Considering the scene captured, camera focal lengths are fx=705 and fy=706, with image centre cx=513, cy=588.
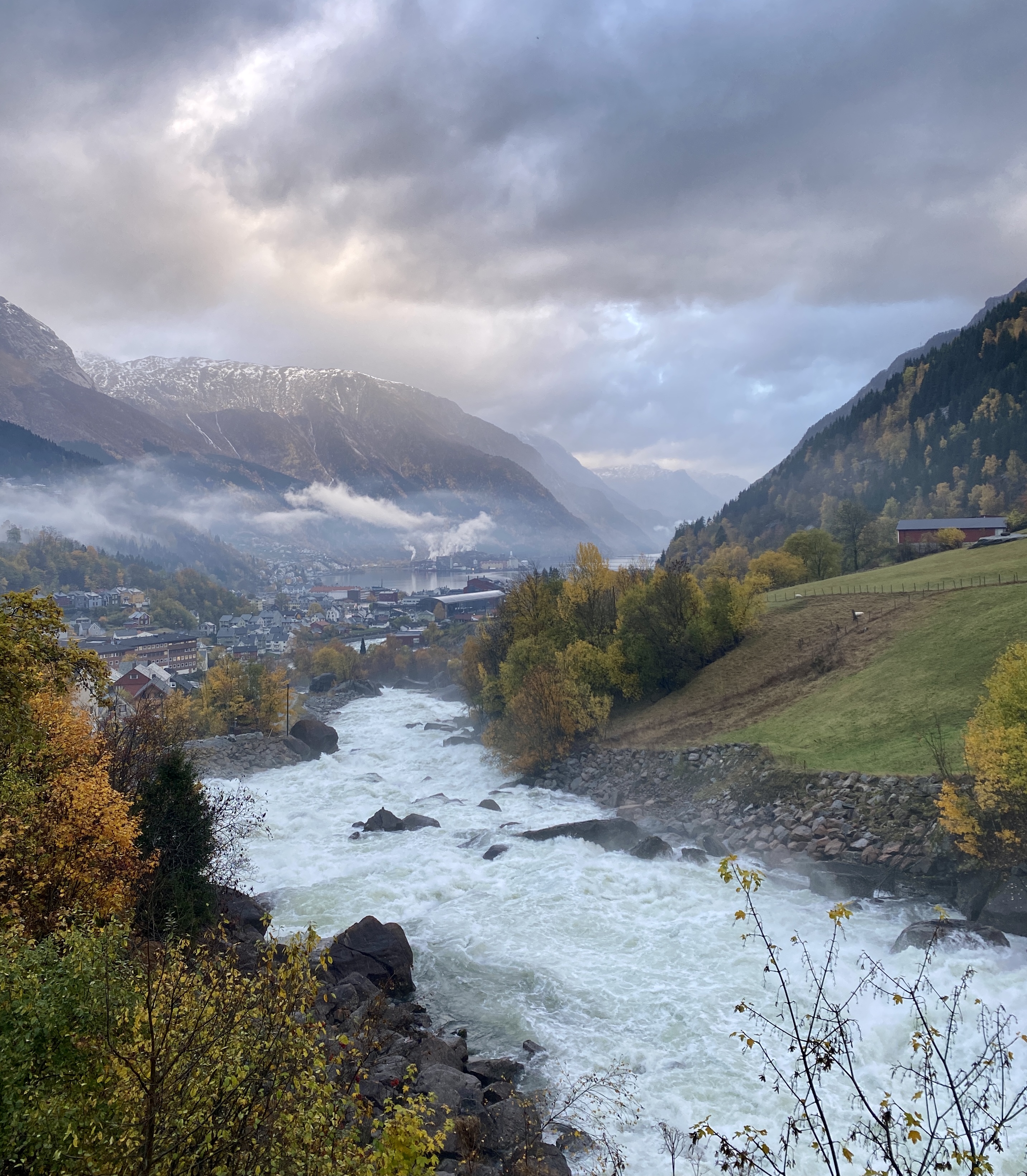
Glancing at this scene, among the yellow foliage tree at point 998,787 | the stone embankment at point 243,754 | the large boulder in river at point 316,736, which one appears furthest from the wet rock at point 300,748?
the yellow foliage tree at point 998,787

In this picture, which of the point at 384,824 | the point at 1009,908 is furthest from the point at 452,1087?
the point at 384,824

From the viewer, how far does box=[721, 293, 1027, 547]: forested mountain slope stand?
112 metres

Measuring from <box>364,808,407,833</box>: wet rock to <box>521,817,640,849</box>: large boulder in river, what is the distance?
23.2 ft

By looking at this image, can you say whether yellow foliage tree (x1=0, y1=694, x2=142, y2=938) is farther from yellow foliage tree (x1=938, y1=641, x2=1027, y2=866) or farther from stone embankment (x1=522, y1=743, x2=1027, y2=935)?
yellow foliage tree (x1=938, y1=641, x2=1027, y2=866)

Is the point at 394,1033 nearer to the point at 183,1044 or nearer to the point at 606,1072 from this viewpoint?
the point at 606,1072

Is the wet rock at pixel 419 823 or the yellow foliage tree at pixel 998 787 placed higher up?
the yellow foliage tree at pixel 998 787

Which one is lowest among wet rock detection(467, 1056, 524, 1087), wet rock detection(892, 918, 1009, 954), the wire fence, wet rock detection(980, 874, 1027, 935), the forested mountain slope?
wet rock detection(467, 1056, 524, 1087)

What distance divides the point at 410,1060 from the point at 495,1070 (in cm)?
244

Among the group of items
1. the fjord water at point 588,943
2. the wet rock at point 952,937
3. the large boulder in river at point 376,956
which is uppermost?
the wet rock at point 952,937

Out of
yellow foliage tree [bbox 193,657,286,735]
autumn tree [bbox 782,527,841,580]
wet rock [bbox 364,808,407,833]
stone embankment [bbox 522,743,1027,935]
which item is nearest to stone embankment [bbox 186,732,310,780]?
yellow foliage tree [bbox 193,657,286,735]

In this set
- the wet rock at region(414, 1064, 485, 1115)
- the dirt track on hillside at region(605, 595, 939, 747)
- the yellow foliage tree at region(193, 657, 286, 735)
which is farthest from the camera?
the yellow foliage tree at region(193, 657, 286, 735)

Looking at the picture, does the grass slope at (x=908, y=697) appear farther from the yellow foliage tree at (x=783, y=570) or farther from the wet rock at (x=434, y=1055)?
the yellow foliage tree at (x=783, y=570)

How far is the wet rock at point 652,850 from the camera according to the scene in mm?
32281

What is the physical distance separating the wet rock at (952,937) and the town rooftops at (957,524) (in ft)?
239
